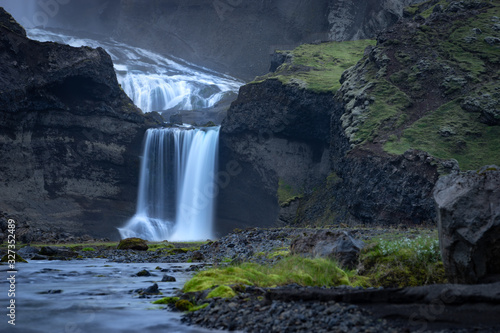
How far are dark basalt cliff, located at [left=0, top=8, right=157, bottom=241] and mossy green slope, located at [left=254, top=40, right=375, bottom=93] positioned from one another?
2532 centimetres

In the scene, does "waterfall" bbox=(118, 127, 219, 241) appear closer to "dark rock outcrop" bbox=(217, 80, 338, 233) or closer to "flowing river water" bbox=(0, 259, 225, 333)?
"dark rock outcrop" bbox=(217, 80, 338, 233)

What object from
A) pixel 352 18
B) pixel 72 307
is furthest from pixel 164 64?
pixel 72 307

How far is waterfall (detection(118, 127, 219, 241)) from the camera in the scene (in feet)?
244

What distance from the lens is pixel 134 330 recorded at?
1198 centimetres

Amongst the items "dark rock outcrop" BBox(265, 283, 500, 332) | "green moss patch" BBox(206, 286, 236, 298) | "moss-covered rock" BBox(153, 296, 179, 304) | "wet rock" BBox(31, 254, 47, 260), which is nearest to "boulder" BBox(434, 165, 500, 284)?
"dark rock outcrop" BBox(265, 283, 500, 332)

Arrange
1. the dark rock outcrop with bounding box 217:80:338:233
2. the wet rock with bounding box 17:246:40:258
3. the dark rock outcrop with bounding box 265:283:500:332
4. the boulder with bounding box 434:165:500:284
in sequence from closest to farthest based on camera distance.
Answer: the dark rock outcrop with bounding box 265:283:500:332 < the boulder with bounding box 434:165:500:284 < the wet rock with bounding box 17:246:40:258 < the dark rock outcrop with bounding box 217:80:338:233

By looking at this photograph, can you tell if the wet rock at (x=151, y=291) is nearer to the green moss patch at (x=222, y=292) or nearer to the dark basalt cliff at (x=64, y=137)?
the green moss patch at (x=222, y=292)

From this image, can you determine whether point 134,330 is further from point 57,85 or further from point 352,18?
point 352,18

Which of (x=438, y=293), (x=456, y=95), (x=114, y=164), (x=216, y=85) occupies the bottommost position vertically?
(x=438, y=293)

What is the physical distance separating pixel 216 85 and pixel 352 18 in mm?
44929

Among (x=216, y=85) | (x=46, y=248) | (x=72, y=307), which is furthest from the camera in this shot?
(x=216, y=85)

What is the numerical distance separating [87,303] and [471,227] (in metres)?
12.3

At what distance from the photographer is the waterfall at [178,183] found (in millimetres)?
74375

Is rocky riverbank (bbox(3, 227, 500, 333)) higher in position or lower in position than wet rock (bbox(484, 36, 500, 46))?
lower
